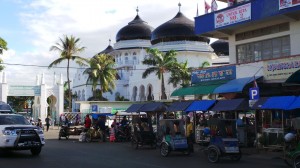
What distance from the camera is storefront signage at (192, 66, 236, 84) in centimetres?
2384

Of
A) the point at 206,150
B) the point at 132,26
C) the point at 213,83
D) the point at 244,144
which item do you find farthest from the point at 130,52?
the point at 206,150

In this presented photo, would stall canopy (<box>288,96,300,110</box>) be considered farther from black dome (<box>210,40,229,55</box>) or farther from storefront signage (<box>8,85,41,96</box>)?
black dome (<box>210,40,229,55</box>)

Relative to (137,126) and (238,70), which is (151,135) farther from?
(238,70)

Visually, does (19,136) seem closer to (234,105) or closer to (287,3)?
(234,105)

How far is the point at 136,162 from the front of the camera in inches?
555

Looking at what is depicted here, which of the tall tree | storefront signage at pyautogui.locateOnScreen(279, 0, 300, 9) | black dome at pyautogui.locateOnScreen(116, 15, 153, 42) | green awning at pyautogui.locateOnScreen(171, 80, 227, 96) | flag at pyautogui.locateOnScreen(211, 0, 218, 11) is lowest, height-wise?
green awning at pyautogui.locateOnScreen(171, 80, 227, 96)

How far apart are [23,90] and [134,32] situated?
1175 inches

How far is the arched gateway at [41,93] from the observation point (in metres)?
48.9

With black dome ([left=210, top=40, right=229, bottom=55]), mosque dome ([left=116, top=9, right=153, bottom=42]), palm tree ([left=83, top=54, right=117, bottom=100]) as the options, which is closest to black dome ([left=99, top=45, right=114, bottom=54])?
mosque dome ([left=116, top=9, right=153, bottom=42])

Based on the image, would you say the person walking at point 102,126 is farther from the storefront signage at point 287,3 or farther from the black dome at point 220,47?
the black dome at point 220,47

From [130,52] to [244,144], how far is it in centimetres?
5613

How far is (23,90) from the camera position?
49906mm

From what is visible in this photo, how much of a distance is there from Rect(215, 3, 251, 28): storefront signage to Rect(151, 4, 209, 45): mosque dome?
1337 inches

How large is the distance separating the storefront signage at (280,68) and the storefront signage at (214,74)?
2643 millimetres
